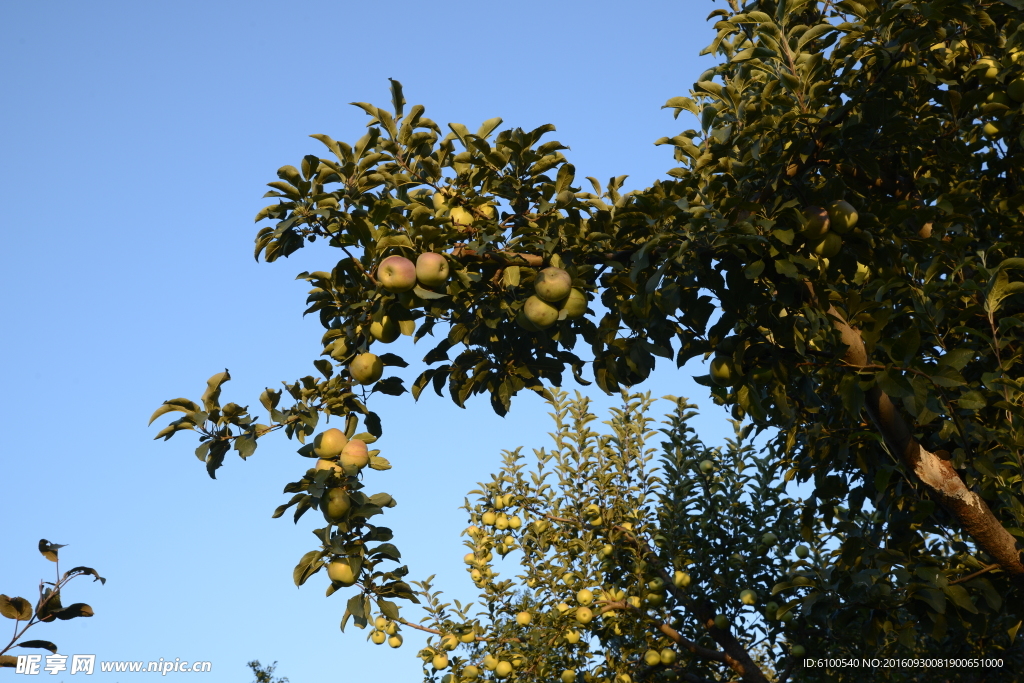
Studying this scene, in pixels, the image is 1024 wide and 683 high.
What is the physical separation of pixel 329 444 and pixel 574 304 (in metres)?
1.11

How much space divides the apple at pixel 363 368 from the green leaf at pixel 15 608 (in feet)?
4.56

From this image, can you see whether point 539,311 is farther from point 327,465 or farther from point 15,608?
point 15,608

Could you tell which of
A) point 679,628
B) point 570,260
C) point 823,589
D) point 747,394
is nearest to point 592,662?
point 679,628

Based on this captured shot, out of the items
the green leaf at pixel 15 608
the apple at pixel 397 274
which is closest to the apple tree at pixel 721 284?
the apple at pixel 397 274

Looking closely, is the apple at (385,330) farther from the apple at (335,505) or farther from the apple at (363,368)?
the apple at (335,505)

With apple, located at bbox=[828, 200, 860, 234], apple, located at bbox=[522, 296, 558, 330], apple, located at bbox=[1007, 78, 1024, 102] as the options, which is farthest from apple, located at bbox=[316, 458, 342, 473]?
apple, located at bbox=[1007, 78, 1024, 102]

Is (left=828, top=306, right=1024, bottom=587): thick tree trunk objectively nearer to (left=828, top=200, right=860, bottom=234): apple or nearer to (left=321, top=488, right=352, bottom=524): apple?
(left=828, top=200, right=860, bottom=234): apple

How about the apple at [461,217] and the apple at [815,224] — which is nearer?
the apple at [815,224]

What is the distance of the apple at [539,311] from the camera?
335 cm

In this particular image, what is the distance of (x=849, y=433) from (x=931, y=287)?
0.97 meters

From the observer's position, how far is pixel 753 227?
3.08 metres

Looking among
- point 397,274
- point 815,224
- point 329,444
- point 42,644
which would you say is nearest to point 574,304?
point 397,274

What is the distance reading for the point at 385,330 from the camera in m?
3.45

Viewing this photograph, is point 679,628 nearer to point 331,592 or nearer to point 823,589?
point 823,589
